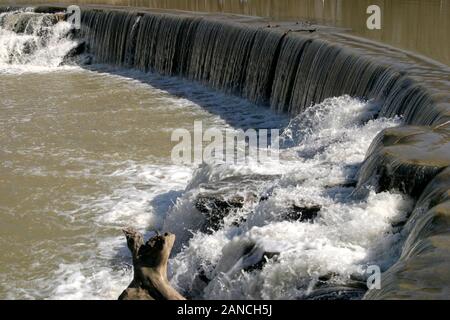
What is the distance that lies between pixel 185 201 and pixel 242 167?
0.82 metres

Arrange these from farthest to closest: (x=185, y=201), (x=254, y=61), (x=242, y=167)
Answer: (x=254, y=61) → (x=242, y=167) → (x=185, y=201)

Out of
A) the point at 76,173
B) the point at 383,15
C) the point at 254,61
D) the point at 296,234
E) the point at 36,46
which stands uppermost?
the point at 383,15

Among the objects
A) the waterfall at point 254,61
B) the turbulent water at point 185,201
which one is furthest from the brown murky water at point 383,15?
the turbulent water at point 185,201

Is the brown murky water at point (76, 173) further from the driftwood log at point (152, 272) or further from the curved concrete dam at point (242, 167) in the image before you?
the driftwood log at point (152, 272)

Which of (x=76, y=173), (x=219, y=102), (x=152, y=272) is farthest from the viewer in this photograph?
(x=219, y=102)

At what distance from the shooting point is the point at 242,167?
8609 mm

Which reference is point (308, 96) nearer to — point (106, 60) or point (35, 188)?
point (35, 188)

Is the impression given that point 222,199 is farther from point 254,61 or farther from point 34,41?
point 34,41

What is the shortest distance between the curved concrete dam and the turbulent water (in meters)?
0.02

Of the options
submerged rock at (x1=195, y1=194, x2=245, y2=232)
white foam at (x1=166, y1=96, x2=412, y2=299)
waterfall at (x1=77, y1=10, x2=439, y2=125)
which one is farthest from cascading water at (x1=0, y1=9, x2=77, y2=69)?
submerged rock at (x1=195, y1=194, x2=245, y2=232)

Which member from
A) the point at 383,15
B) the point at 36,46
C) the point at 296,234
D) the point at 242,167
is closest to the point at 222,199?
the point at 242,167

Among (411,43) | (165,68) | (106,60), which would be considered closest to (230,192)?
(411,43)

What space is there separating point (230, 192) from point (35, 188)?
343 centimetres
